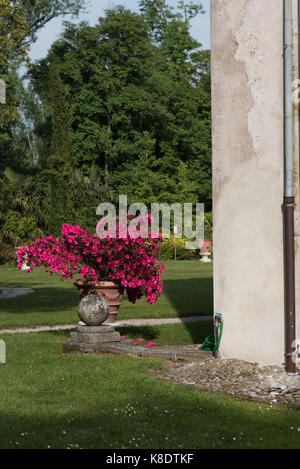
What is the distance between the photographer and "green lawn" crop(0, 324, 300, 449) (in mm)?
5246

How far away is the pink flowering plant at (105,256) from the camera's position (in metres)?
10.6

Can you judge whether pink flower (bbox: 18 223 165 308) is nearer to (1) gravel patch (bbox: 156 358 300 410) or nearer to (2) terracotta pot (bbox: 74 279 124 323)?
(2) terracotta pot (bbox: 74 279 124 323)

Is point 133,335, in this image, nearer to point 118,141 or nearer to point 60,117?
point 60,117

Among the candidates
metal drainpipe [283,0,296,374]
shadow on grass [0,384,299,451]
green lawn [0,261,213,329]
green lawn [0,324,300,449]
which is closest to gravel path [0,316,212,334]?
green lawn [0,261,213,329]

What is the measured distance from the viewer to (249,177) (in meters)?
8.38

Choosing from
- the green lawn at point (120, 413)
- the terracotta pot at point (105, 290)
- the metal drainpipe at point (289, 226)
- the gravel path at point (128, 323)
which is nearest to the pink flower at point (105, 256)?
the terracotta pot at point (105, 290)

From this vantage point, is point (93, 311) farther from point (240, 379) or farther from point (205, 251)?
point (205, 251)

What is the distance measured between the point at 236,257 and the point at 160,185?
31.6m

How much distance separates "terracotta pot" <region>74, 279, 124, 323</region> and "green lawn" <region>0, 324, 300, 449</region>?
2.64 m

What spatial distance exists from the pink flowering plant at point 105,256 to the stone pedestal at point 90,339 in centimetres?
113

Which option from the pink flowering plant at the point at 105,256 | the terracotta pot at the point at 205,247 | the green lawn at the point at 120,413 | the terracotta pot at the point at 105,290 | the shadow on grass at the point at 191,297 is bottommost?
the shadow on grass at the point at 191,297

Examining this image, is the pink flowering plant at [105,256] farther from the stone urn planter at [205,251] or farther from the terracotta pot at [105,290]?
the stone urn planter at [205,251]

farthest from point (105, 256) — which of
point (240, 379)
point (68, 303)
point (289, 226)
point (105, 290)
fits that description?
point (68, 303)

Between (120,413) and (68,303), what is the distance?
406 inches
